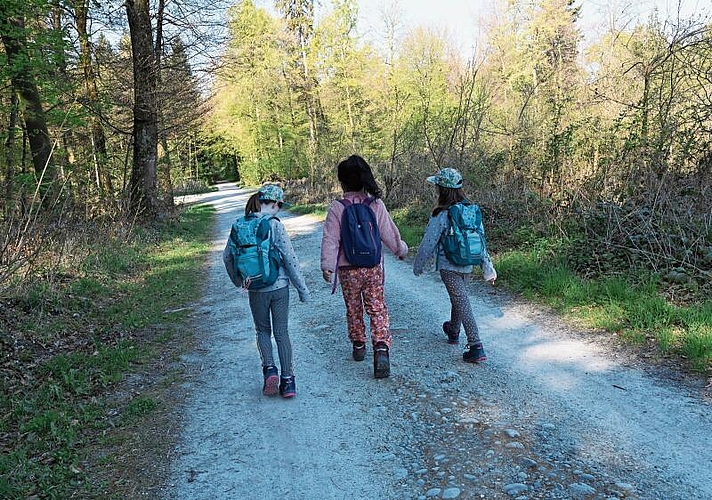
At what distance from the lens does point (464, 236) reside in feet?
16.4

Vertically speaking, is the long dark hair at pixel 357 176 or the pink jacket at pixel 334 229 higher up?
the long dark hair at pixel 357 176

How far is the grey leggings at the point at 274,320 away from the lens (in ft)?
15.0

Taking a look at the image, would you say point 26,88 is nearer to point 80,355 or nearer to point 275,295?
point 80,355

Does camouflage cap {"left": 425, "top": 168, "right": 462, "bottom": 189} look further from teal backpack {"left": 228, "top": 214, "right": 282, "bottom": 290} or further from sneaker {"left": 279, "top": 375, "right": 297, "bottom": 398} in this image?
sneaker {"left": 279, "top": 375, "right": 297, "bottom": 398}

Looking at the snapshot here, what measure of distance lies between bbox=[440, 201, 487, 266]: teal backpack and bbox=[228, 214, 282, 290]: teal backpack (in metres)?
1.71

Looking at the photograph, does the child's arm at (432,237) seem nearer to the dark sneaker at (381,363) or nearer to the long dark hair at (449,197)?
the long dark hair at (449,197)

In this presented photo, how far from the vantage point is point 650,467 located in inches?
125

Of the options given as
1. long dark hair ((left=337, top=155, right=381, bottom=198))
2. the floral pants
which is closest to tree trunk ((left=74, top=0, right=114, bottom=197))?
long dark hair ((left=337, top=155, right=381, bottom=198))

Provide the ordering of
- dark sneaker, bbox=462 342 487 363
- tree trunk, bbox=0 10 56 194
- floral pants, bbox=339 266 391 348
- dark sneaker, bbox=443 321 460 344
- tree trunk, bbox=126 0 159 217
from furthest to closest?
tree trunk, bbox=126 0 159 217, tree trunk, bbox=0 10 56 194, dark sneaker, bbox=443 321 460 344, dark sneaker, bbox=462 342 487 363, floral pants, bbox=339 266 391 348

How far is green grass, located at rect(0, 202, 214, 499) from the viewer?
3680 mm

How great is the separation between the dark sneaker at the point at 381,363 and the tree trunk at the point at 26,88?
7445mm

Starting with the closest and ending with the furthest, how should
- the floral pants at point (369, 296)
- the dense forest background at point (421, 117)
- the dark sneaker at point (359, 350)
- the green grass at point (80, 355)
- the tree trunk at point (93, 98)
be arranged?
the green grass at point (80, 355) < the floral pants at point (369, 296) < the dark sneaker at point (359, 350) < the dense forest background at point (421, 117) < the tree trunk at point (93, 98)

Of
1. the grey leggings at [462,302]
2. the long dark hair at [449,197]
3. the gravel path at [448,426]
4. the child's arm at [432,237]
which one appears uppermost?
the long dark hair at [449,197]

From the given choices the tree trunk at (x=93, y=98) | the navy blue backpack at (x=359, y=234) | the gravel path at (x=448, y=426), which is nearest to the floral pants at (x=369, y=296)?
the navy blue backpack at (x=359, y=234)
